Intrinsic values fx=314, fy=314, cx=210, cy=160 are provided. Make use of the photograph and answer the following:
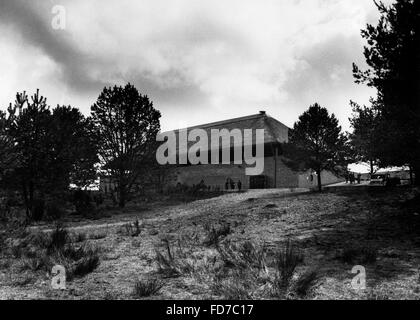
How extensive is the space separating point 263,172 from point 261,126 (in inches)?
215

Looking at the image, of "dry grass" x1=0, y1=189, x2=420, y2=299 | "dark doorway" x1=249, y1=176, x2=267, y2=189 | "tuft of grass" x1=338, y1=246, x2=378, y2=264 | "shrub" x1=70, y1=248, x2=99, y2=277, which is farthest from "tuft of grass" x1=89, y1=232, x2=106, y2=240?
"dark doorway" x1=249, y1=176, x2=267, y2=189

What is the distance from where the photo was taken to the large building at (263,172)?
1180 inches

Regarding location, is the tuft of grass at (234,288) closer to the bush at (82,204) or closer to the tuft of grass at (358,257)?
the tuft of grass at (358,257)

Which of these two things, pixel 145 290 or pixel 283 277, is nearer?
pixel 145 290

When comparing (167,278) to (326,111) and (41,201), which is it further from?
(326,111)


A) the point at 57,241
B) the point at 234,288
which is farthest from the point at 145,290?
the point at 57,241

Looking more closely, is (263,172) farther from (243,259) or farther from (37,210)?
(243,259)

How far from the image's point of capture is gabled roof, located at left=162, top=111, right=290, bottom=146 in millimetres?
31853

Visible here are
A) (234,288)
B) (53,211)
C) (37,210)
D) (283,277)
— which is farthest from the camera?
(53,211)

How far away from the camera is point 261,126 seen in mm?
33312

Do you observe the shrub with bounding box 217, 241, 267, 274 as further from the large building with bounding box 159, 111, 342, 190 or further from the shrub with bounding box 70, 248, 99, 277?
the large building with bounding box 159, 111, 342, 190

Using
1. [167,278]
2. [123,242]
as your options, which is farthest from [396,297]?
[123,242]

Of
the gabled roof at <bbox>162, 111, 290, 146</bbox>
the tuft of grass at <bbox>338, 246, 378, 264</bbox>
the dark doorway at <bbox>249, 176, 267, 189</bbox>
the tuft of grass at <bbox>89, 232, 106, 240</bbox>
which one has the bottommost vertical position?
the tuft of grass at <bbox>89, 232, 106, 240</bbox>

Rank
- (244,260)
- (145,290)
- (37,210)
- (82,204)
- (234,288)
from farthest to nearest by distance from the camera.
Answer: (82,204) → (37,210) → (244,260) → (145,290) → (234,288)
